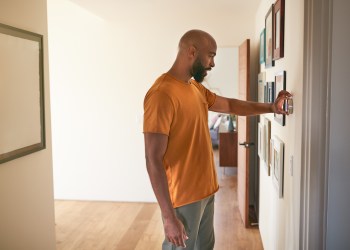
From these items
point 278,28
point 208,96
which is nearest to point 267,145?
point 208,96

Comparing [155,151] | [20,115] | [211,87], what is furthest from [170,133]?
[211,87]

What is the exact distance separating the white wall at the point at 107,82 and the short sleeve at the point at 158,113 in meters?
2.61

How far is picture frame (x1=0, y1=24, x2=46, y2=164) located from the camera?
2051mm

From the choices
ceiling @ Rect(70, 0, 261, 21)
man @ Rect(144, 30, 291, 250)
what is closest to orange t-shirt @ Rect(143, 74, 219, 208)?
man @ Rect(144, 30, 291, 250)

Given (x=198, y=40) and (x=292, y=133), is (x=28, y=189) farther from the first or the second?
(x=292, y=133)

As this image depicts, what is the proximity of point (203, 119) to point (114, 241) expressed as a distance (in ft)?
6.42

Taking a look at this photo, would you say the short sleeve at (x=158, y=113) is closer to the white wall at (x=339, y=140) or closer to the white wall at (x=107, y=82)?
the white wall at (x=339, y=140)

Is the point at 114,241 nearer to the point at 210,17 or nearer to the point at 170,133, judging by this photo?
the point at 170,133

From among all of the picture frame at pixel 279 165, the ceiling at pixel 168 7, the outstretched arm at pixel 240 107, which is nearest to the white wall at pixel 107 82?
the ceiling at pixel 168 7

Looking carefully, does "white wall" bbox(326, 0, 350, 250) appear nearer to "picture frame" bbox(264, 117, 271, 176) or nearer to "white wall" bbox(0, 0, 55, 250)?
"picture frame" bbox(264, 117, 271, 176)

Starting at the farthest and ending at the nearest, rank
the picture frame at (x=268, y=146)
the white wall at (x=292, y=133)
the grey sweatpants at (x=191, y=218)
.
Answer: the picture frame at (x=268, y=146)
the grey sweatpants at (x=191, y=218)
the white wall at (x=292, y=133)

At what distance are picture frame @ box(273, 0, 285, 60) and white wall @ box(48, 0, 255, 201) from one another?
1.86 m

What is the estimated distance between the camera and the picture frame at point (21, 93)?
2.05 m

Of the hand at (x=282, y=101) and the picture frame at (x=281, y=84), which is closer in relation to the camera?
the hand at (x=282, y=101)
